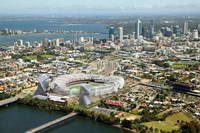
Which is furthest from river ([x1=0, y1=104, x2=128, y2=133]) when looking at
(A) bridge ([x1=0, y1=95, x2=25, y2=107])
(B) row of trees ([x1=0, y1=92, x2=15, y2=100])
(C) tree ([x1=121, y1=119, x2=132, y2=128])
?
(B) row of trees ([x1=0, y1=92, x2=15, y2=100])

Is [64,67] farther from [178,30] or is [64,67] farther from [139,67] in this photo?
[178,30]

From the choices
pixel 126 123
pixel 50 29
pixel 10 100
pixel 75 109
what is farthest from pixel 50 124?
pixel 50 29

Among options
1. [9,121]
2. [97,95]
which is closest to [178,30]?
[97,95]

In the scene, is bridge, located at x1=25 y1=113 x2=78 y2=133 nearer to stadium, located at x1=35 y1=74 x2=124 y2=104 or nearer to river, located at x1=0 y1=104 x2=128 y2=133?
river, located at x1=0 y1=104 x2=128 y2=133

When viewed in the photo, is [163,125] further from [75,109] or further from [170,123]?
[75,109]

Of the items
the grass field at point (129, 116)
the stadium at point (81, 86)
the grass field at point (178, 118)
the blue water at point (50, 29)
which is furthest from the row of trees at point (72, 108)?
the blue water at point (50, 29)

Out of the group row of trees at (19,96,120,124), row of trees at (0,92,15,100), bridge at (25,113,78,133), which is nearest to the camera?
bridge at (25,113,78,133)
